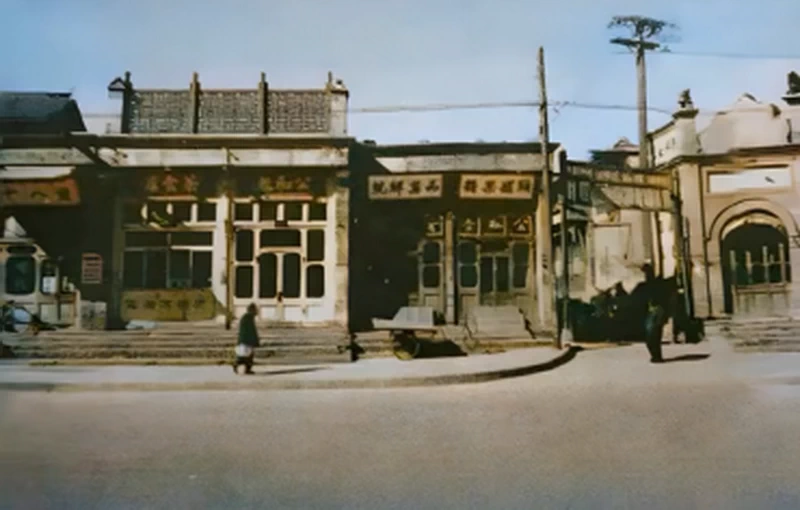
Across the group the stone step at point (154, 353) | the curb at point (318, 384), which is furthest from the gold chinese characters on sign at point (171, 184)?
the curb at point (318, 384)

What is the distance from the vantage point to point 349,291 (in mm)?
3426

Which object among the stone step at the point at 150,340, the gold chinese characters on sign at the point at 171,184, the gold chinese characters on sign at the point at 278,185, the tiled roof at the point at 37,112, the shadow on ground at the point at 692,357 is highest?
the tiled roof at the point at 37,112

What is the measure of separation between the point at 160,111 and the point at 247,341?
1.25 metres

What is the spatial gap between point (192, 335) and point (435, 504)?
148 centimetres

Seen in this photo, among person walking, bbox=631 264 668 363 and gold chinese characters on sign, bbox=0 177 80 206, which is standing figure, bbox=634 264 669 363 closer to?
person walking, bbox=631 264 668 363

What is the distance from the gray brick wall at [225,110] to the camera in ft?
9.45

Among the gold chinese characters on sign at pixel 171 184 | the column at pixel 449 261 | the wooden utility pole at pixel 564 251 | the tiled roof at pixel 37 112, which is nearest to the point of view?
the tiled roof at pixel 37 112

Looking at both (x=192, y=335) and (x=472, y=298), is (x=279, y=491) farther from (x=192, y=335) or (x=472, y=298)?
(x=472, y=298)

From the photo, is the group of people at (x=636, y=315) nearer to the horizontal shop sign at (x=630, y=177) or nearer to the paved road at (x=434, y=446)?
the paved road at (x=434, y=446)

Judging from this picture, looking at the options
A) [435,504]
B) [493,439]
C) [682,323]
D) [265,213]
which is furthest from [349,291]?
[682,323]

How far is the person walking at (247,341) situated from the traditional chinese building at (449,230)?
2.26 feet

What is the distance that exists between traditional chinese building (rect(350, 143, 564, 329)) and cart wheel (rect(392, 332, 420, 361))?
0.63 ft

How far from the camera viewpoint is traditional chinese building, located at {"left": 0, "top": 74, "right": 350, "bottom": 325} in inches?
112

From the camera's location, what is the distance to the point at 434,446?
2686 millimetres
